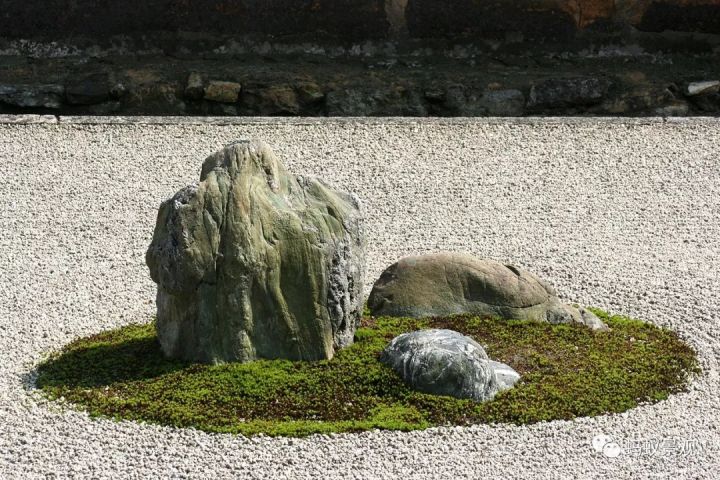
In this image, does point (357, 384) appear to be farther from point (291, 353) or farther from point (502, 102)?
point (502, 102)

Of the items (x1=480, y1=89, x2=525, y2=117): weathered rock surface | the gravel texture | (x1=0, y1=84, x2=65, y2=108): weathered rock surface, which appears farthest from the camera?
(x1=480, y1=89, x2=525, y2=117): weathered rock surface

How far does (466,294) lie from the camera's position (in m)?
8.23

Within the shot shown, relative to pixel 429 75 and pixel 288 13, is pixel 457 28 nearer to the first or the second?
pixel 429 75

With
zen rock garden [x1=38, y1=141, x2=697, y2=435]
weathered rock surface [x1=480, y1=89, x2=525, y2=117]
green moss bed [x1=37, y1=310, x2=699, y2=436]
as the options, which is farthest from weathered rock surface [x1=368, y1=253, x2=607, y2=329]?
weathered rock surface [x1=480, y1=89, x2=525, y2=117]

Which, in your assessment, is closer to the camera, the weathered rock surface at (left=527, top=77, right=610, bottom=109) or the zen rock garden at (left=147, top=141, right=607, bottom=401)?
the zen rock garden at (left=147, top=141, right=607, bottom=401)

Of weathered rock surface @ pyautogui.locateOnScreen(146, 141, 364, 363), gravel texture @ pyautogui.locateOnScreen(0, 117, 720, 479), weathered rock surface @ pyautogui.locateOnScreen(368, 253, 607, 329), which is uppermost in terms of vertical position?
weathered rock surface @ pyautogui.locateOnScreen(146, 141, 364, 363)

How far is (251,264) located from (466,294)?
5.64 feet

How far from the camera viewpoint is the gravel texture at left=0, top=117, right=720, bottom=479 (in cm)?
641

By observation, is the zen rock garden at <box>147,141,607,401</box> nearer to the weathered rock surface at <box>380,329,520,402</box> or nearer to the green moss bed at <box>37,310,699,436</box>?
the weathered rock surface at <box>380,329,520,402</box>

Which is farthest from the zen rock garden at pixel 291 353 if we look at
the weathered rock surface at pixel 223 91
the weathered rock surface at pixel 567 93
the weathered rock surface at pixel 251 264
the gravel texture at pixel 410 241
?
the weathered rock surface at pixel 567 93

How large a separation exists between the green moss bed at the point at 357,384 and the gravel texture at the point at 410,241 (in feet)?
0.44

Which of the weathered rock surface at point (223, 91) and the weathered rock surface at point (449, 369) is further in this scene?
the weathered rock surface at point (223, 91)

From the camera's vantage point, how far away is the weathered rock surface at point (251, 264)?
23.4 feet

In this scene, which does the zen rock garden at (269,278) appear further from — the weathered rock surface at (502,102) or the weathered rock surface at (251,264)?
the weathered rock surface at (502,102)
